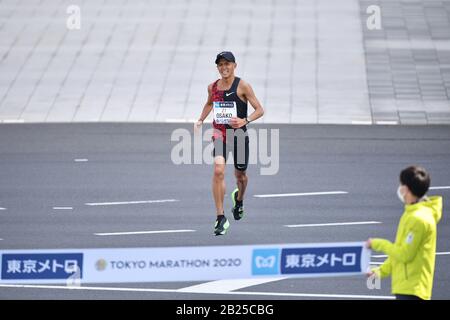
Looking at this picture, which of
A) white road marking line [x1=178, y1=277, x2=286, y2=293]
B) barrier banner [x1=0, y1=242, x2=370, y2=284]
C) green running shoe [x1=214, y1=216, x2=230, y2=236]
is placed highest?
green running shoe [x1=214, y1=216, x2=230, y2=236]

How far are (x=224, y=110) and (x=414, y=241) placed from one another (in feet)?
21.8

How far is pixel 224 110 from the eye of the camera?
628 inches

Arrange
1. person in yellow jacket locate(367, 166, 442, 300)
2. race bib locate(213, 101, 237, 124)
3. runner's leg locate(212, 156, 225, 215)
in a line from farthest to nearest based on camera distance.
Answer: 1. race bib locate(213, 101, 237, 124)
2. runner's leg locate(212, 156, 225, 215)
3. person in yellow jacket locate(367, 166, 442, 300)

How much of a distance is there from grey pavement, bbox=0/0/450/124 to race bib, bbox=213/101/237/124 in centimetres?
913

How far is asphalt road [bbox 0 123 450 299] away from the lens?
1603cm

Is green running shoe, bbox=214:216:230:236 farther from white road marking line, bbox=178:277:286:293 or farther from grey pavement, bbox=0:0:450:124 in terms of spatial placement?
grey pavement, bbox=0:0:450:124

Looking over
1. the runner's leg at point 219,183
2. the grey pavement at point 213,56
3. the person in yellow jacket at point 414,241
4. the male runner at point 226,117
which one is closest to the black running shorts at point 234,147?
the male runner at point 226,117

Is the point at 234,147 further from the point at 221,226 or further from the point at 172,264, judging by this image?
the point at 172,264

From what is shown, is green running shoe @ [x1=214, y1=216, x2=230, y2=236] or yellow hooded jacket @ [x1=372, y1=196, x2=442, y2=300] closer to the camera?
yellow hooded jacket @ [x1=372, y1=196, x2=442, y2=300]

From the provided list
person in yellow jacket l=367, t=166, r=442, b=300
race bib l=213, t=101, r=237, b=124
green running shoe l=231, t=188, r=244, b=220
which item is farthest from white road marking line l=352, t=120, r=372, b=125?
person in yellow jacket l=367, t=166, r=442, b=300

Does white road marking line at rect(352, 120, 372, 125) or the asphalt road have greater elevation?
white road marking line at rect(352, 120, 372, 125)

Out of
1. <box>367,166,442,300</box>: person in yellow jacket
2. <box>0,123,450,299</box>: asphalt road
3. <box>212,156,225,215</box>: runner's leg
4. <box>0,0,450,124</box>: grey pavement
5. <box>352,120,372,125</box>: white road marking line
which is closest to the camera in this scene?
<box>367,166,442,300</box>: person in yellow jacket

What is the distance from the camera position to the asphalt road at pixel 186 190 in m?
16.0

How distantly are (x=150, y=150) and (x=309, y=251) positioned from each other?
12.8 m
